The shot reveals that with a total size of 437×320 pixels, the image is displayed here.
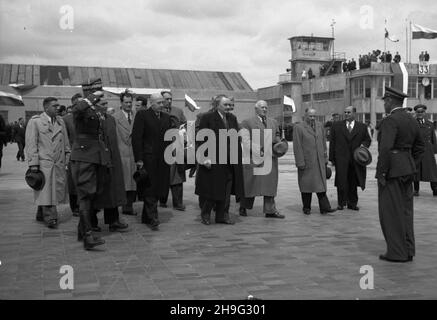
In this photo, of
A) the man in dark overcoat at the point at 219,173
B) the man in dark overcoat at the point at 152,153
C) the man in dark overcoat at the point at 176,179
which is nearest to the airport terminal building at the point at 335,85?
the man in dark overcoat at the point at 176,179

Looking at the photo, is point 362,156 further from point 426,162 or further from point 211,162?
point 211,162

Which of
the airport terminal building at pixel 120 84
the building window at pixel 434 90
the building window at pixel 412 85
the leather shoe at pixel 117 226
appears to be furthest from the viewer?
the building window at pixel 434 90

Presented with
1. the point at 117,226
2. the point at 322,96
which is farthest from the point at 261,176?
the point at 322,96

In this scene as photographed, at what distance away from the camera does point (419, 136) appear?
6172 mm

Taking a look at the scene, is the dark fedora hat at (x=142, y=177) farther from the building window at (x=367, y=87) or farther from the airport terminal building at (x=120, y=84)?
the building window at (x=367, y=87)

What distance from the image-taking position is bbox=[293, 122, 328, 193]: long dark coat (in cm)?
930

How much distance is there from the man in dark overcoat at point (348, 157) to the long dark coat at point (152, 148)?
349cm

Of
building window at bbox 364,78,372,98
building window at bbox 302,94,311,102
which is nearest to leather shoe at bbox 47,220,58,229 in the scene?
building window at bbox 364,78,372,98

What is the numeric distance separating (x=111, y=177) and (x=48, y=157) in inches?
53.6

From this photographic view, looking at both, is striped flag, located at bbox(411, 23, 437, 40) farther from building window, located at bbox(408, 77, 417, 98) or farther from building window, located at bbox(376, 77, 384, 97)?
building window, located at bbox(408, 77, 417, 98)

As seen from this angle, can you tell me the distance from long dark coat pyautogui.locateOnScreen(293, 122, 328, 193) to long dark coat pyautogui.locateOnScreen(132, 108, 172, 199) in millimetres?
2497

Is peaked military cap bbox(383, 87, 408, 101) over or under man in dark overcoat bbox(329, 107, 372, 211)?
over

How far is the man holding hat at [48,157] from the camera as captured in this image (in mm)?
7949
